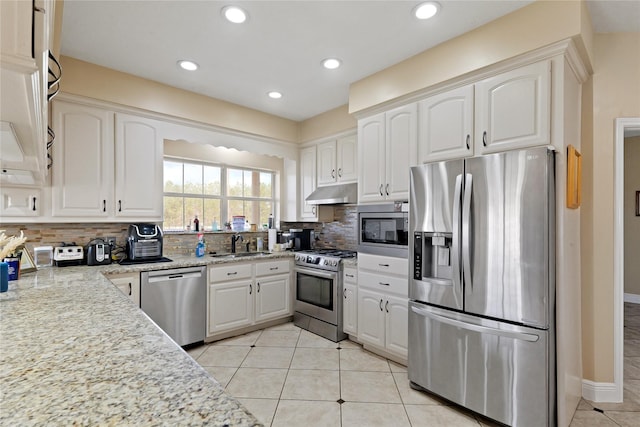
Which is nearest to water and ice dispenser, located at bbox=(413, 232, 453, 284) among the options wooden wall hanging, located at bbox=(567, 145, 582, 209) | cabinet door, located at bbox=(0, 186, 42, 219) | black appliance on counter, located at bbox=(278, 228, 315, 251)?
wooden wall hanging, located at bbox=(567, 145, 582, 209)

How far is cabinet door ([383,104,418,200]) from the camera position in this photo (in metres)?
2.71

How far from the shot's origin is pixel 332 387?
96.3 inches

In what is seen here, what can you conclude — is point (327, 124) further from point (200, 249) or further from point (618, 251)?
point (618, 251)

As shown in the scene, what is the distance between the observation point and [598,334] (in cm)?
229

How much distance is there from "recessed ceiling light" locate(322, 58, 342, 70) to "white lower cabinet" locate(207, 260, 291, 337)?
221cm

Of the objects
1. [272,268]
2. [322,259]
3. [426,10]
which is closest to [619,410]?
[322,259]

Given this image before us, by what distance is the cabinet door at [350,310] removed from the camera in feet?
10.6

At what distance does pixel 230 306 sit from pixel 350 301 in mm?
1297

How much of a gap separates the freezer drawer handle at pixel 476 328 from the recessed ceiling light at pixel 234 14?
7.98 ft

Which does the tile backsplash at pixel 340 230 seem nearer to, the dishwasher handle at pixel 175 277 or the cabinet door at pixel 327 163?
the cabinet door at pixel 327 163

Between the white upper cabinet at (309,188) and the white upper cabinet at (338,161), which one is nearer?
the white upper cabinet at (338,161)

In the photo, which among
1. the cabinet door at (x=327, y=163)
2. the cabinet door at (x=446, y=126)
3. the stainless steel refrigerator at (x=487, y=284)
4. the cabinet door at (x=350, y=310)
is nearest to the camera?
the stainless steel refrigerator at (x=487, y=284)

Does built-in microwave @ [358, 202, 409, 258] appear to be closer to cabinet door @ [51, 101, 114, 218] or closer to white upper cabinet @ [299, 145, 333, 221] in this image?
white upper cabinet @ [299, 145, 333, 221]

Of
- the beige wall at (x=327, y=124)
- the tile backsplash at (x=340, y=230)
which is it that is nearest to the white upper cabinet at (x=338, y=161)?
the beige wall at (x=327, y=124)
